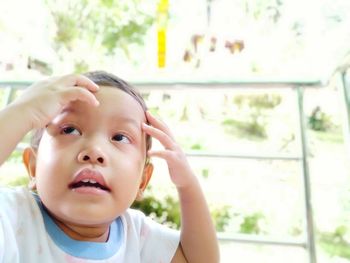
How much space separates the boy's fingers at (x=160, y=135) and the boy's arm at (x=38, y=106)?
0.12 metres

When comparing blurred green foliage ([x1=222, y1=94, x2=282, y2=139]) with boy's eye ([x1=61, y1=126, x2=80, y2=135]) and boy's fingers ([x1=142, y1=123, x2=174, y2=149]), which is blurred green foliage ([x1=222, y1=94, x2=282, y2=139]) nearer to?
boy's fingers ([x1=142, y1=123, x2=174, y2=149])

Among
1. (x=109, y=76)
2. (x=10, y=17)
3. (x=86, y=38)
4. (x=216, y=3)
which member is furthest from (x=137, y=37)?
(x=109, y=76)

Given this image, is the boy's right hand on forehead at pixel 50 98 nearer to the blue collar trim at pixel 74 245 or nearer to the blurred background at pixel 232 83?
the blue collar trim at pixel 74 245

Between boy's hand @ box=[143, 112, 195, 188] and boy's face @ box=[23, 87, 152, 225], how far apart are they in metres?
0.04

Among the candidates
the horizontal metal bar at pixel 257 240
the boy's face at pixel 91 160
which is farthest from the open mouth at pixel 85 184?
the horizontal metal bar at pixel 257 240

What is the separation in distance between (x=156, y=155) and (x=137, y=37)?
4.93 meters

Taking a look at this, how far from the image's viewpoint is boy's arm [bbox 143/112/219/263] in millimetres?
772

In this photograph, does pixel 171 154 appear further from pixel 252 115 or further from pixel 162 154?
pixel 252 115

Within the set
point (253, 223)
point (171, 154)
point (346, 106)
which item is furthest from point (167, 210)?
point (171, 154)

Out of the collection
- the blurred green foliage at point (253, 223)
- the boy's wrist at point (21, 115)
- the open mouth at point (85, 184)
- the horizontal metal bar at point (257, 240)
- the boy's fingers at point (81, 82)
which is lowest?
the blurred green foliage at point (253, 223)

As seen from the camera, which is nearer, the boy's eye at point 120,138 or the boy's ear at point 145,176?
the boy's eye at point 120,138

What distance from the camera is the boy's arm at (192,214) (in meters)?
0.77

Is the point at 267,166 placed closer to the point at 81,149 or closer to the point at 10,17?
the point at 81,149

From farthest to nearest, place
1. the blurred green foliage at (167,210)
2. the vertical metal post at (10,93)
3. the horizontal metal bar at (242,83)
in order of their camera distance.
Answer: the blurred green foliage at (167,210) → the vertical metal post at (10,93) → the horizontal metal bar at (242,83)
